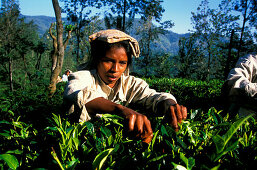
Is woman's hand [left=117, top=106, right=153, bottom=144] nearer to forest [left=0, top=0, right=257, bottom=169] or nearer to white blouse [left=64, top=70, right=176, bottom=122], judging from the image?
forest [left=0, top=0, right=257, bottom=169]

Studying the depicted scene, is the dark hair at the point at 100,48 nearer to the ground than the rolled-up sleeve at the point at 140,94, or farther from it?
farther from it

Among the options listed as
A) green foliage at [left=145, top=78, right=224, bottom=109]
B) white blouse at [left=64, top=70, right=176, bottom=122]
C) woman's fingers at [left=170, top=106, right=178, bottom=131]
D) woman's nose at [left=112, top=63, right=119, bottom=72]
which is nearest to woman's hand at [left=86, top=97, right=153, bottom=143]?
woman's fingers at [left=170, top=106, right=178, bottom=131]

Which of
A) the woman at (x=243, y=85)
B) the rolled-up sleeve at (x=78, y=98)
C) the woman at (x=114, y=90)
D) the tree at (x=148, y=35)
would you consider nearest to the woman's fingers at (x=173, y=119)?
the woman at (x=114, y=90)

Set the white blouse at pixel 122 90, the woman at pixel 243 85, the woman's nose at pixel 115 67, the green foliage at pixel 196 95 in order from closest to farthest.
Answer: the white blouse at pixel 122 90 < the woman's nose at pixel 115 67 < the woman at pixel 243 85 < the green foliage at pixel 196 95

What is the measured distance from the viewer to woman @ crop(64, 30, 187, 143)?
964mm

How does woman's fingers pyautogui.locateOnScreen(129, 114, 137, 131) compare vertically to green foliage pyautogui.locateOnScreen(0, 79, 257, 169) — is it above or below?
above

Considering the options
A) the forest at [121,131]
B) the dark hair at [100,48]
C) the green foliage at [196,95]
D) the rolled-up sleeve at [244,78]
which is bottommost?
the green foliage at [196,95]

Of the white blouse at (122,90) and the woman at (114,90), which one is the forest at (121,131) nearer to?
the woman at (114,90)

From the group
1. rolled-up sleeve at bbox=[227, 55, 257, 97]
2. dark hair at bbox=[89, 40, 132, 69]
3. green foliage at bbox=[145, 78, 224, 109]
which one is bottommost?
green foliage at bbox=[145, 78, 224, 109]

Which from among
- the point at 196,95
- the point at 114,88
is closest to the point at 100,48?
the point at 114,88

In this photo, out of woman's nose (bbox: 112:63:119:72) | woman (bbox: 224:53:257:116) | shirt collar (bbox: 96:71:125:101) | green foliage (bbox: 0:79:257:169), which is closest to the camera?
green foliage (bbox: 0:79:257:169)

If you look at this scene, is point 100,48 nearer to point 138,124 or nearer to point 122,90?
point 122,90

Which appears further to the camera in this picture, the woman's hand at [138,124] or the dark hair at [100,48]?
the dark hair at [100,48]

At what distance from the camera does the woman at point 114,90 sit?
96 cm
